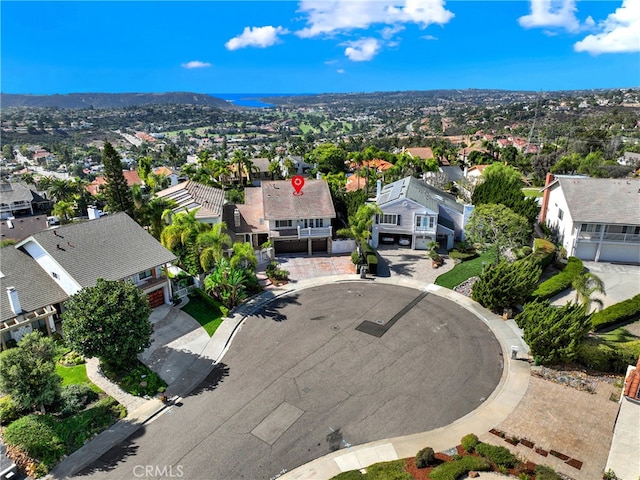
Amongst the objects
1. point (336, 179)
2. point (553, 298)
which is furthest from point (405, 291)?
point (336, 179)

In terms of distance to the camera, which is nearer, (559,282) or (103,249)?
(103,249)

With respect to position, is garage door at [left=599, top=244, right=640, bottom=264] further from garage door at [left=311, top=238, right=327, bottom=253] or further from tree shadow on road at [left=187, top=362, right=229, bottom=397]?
tree shadow on road at [left=187, top=362, right=229, bottom=397]

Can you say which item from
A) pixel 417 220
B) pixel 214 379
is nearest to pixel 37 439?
pixel 214 379

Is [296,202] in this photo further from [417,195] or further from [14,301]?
[14,301]

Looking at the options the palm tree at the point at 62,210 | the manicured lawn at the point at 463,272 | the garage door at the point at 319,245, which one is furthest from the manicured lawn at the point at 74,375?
the palm tree at the point at 62,210

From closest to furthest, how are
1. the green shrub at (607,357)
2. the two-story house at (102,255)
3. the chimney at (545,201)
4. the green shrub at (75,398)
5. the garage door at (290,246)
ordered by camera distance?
the green shrub at (75,398), the green shrub at (607,357), the two-story house at (102,255), the garage door at (290,246), the chimney at (545,201)

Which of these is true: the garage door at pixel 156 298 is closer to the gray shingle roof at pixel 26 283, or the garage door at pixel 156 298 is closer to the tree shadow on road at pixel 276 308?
the gray shingle roof at pixel 26 283
